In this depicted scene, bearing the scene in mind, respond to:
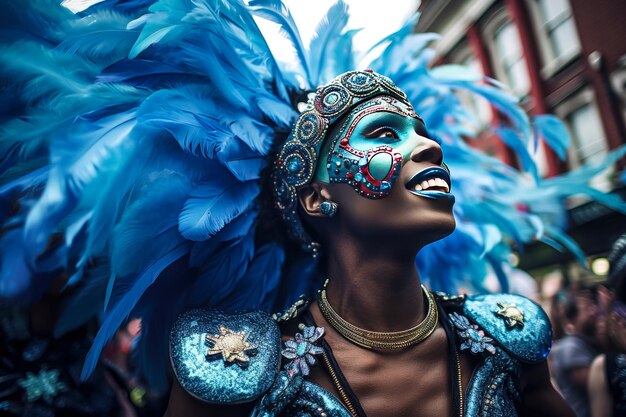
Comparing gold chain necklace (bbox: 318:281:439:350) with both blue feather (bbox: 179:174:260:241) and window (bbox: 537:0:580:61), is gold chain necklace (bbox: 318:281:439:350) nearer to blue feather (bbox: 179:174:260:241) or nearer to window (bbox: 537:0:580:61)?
blue feather (bbox: 179:174:260:241)

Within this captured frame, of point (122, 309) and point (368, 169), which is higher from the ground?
point (368, 169)

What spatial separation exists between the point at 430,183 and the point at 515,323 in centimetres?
67

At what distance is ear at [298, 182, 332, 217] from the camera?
5.85 ft

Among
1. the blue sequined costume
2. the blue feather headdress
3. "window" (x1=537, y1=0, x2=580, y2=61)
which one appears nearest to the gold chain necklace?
the blue sequined costume

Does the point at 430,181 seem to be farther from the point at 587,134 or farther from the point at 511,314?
the point at 587,134

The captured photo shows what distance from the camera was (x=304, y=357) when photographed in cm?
160

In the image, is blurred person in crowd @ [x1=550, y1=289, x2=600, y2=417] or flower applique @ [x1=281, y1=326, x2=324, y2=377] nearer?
flower applique @ [x1=281, y1=326, x2=324, y2=377]

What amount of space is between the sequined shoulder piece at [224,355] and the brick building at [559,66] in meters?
3.36

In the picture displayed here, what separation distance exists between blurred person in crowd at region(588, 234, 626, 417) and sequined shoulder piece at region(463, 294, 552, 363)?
91cm

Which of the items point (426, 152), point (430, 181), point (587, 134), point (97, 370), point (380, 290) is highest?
point (587, 134)

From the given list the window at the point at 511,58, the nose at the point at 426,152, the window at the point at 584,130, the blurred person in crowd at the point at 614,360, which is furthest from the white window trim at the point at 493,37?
the nose at the point at 426,152

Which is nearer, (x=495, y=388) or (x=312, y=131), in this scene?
(x=495, y=388)

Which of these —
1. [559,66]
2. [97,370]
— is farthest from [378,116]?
[559,66]

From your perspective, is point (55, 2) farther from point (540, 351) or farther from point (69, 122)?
point (540, 351)
